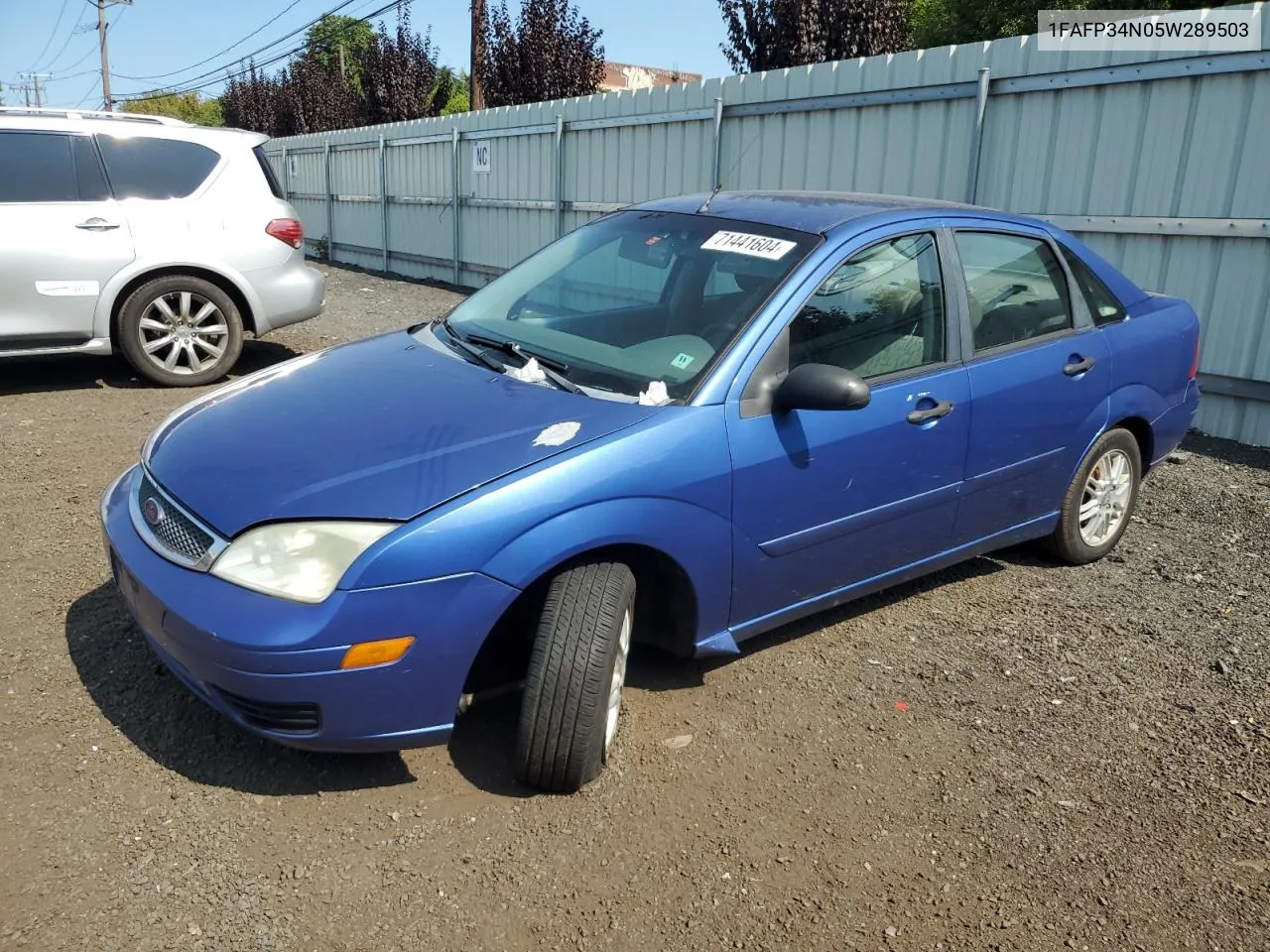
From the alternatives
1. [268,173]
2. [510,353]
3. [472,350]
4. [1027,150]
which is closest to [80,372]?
[268,173]

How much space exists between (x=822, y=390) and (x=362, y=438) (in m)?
1.36

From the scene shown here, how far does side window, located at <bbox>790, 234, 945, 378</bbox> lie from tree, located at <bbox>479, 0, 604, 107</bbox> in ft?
70.5

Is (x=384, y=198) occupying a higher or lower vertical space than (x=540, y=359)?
lower

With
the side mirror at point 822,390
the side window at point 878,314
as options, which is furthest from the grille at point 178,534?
the side window at point 878,314

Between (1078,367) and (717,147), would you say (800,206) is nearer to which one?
(1078,367)

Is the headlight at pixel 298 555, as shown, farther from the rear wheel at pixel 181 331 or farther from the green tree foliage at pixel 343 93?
the green tree foliage at pixel 343 93

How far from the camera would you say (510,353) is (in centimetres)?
355

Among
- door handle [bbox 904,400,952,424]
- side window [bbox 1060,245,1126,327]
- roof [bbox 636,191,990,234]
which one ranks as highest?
roof [bbox 636,191,990,234]

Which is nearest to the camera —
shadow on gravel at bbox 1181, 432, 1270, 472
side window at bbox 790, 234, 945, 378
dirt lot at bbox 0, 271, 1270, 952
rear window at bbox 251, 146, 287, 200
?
dirt lot at bbox 0, 271, 1270, 952

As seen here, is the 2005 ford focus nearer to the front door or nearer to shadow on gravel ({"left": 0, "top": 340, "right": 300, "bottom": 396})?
the front door

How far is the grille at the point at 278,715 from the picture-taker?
263 cm

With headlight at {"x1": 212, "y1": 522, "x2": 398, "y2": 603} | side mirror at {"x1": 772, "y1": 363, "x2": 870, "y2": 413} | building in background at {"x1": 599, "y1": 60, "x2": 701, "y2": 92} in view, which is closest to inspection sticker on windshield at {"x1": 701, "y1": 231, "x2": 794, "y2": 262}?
side mirror at {"x1": 772, "y1": 363, "x2": 870, "y2": 413}

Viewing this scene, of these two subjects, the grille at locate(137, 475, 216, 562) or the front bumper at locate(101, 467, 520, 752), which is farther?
the grille at locate(137, 475, 216, 562)

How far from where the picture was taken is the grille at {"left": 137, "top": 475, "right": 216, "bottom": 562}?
278cm
